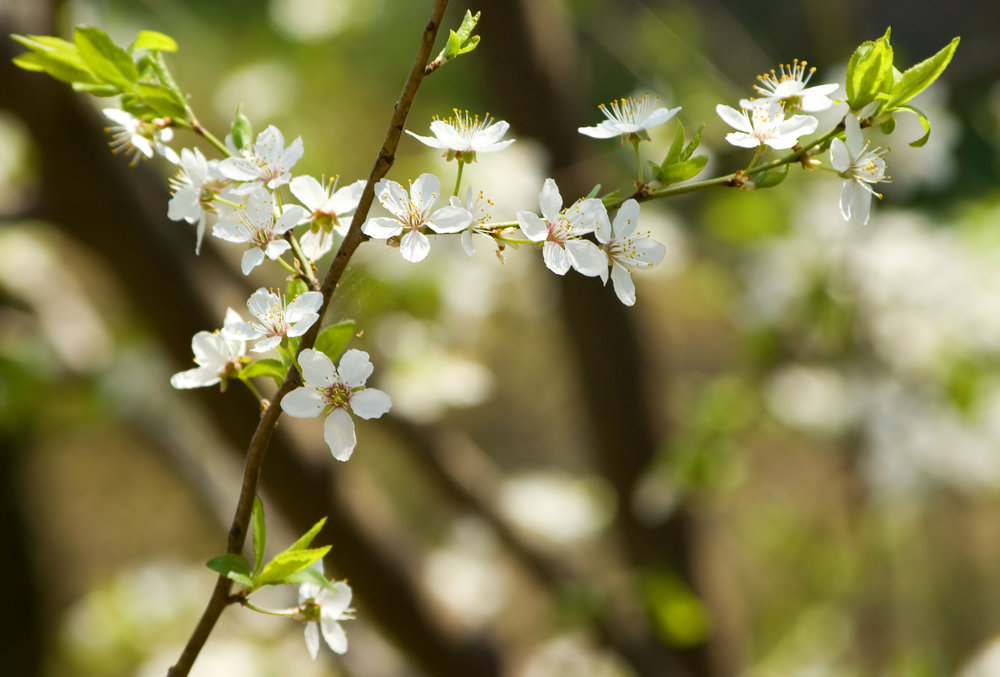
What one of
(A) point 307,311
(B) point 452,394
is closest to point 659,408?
(B) point 452,394

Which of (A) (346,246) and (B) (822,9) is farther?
(B) (822,9)

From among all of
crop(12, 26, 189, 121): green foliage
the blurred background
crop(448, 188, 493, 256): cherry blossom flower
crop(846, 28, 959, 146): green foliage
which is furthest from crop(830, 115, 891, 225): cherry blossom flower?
the blurred background

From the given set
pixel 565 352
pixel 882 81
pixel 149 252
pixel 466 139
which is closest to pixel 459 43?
pixel 466 139

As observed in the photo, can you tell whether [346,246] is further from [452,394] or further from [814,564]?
[814,564]

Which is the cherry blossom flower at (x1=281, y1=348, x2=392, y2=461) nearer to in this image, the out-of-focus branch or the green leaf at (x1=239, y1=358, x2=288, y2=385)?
the green leaf at (x1=239, y1=358, x2=288, y2=385)

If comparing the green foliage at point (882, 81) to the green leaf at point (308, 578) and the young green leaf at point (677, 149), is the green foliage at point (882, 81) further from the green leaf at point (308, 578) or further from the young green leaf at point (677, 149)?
the green leaf at point (308, 578)
